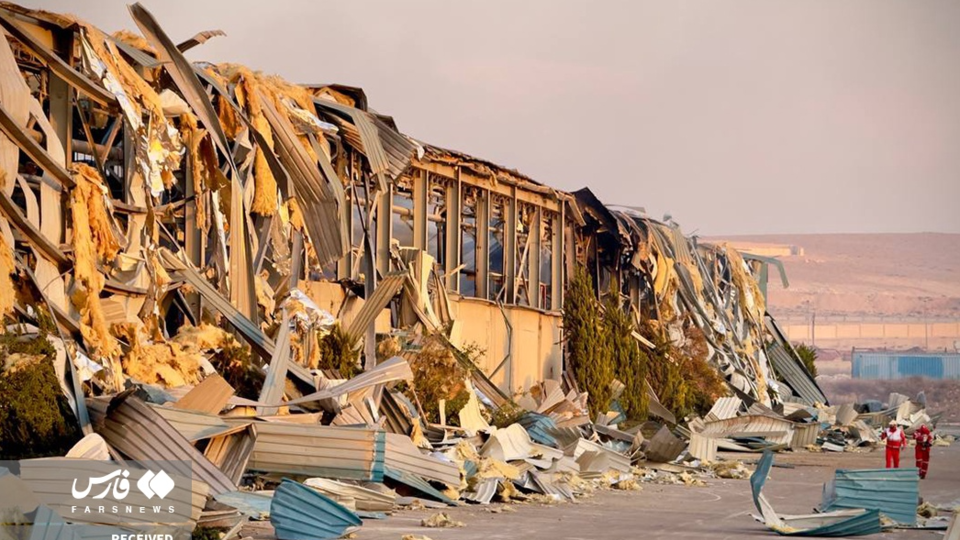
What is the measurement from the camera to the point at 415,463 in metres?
14.7

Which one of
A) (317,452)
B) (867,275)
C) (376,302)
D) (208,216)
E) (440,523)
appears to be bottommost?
(440,523)

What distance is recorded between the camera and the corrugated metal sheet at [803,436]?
2962 cm

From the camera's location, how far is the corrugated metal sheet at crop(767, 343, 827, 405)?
3966 centimetres

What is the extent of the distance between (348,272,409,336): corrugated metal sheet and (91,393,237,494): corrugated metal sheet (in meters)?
6.44

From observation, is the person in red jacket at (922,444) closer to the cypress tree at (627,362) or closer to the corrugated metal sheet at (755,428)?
the corrugated metal sheet at (755,428)

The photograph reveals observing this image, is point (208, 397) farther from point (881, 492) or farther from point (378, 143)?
point (378, 143)

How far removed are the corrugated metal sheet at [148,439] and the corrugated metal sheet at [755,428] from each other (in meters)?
15.8

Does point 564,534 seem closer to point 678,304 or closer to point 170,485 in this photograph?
point 170,485

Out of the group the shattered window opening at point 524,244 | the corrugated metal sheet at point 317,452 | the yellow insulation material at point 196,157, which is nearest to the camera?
the corrugated metal sheet at point 317,452

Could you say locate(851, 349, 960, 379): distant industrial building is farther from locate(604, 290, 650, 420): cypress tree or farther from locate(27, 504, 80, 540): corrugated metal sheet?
locate(27, 504, 80, 540): corrugated metal sheet

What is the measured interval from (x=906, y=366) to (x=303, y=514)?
250ft

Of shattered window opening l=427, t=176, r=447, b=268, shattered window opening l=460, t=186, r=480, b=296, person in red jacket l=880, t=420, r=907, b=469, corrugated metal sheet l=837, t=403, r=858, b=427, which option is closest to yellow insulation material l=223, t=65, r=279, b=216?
shattered window opening l=427, t=176, r=447, b=268

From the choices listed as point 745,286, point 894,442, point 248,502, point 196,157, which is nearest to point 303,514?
point 248,502

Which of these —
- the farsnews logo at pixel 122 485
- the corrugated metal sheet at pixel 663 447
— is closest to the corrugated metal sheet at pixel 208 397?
the farsnews logo at pixel 122 485
